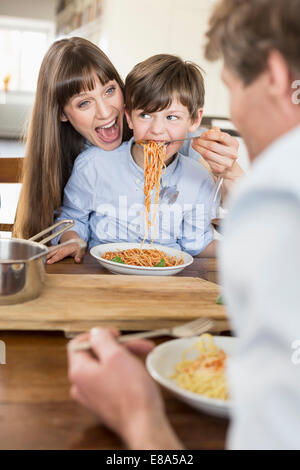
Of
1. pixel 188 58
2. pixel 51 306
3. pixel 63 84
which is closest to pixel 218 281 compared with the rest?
pixel 51 306

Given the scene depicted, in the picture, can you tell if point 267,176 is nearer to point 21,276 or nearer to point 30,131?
point 21,276

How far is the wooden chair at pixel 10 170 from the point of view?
A: 105 inches

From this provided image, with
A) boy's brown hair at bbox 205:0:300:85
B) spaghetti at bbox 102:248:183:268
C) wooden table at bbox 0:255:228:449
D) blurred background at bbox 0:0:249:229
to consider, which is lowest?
wooden table at bbox 0:255:228:449

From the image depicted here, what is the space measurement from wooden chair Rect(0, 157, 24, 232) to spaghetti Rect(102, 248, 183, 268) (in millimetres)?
829

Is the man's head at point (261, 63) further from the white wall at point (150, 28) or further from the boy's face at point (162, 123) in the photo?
the white wall at point (150, 28)

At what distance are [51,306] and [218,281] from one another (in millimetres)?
650

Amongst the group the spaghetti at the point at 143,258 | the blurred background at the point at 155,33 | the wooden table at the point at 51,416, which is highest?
the blurred background at the point at 155,33

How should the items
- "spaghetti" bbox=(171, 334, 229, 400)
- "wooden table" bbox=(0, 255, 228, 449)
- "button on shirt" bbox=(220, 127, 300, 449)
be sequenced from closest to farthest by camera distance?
1. "button on shirt" bbox=(220, 127, 300, 449)
2. "wooden table" bbox=(0, 255, 228, 449)
3. "spaghetti" bbox=(171, 334, 229, 400)

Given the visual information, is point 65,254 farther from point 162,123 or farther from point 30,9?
point 30,9

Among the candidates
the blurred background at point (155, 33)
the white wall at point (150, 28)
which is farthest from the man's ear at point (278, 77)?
the white wall at point (150, 28)

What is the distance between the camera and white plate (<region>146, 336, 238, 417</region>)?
0.92 m

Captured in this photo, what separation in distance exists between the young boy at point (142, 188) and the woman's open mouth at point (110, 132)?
60 mm

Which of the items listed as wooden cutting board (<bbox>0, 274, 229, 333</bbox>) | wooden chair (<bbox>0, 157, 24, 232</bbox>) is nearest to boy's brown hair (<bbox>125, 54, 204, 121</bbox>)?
wooden chair (<bbox>0, 157, 24, 232</bbox>)

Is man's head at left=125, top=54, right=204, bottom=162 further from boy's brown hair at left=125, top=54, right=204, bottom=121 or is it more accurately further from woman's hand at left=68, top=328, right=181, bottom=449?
woman's hand at left=68, top=328, right=181, bottom=449
